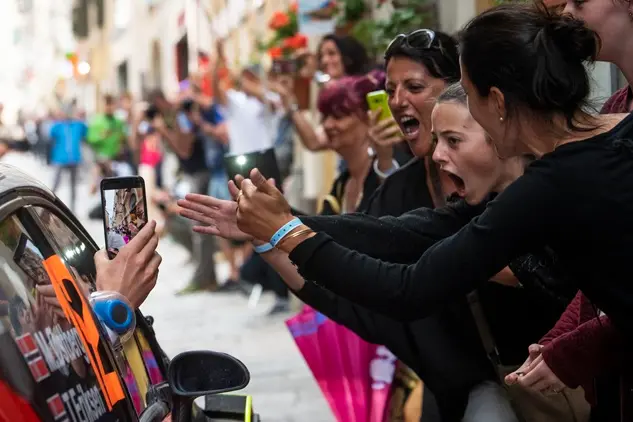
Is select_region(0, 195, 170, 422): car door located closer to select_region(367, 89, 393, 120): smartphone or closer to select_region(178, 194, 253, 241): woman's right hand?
select_region(178, 194, 253, 241): woman's right hand

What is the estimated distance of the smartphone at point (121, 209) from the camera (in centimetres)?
272

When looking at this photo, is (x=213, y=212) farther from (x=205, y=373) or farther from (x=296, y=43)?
(x=296, y=43)

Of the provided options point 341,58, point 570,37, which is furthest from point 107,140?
point 570,37

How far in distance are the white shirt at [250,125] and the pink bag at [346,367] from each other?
7697 millimetres

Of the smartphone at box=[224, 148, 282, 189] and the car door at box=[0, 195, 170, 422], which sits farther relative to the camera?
the smartphone at box=[224, 148, 282, 189]

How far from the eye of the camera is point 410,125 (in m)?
3.94

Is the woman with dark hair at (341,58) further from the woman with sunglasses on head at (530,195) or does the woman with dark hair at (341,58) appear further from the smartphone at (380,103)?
the woman with sunglasses on head at (530,195)

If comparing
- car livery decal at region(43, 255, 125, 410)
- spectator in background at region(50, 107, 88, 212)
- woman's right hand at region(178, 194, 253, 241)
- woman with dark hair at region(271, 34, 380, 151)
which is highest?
car livery decal at region(43, 255, 125, 410)

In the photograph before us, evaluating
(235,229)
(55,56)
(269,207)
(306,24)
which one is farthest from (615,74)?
(55,56)

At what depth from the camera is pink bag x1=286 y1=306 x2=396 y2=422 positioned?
4.06m

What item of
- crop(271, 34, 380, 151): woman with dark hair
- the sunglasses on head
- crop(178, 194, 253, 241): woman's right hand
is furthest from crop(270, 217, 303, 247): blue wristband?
crop(271, 34, 380, 151): woman with dark hair

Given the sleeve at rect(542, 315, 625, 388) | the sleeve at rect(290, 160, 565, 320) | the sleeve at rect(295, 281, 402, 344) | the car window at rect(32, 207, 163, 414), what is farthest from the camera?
the sleeve at rect(295, 281, 402, 344)

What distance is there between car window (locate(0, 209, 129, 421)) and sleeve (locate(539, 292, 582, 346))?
117 centimetres

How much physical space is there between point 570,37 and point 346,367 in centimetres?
183
